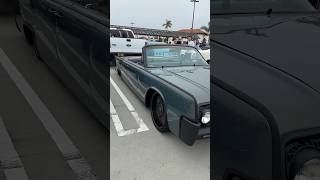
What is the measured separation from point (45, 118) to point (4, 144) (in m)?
0.14

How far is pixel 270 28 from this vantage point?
109 cm

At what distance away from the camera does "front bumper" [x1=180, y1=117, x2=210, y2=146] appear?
0.98m

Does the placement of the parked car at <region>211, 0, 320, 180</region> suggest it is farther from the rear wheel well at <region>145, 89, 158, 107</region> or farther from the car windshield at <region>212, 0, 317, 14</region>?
the rear wheel well at <region>145, 89, 158, 107</region>

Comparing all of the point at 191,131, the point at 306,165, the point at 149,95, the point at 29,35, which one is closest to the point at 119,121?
the point at 149,95

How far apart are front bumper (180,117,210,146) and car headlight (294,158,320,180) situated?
279 millimetres

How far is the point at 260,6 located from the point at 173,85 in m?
0.40

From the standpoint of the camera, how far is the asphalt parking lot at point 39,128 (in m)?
1.08

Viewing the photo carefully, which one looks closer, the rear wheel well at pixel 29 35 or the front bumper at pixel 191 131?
the front bumper at pixel 191 131

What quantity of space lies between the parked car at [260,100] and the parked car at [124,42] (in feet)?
0.75

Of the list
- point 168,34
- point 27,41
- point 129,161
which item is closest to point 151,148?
point 129,161

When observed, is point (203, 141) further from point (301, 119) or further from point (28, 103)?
point (28, 103)

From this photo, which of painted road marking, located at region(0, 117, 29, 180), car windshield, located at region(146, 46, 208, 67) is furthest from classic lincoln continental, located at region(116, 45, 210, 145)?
painted road marking, located at region(0, 117, 29, 180)

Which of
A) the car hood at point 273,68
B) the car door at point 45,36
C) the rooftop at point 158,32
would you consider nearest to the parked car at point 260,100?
the car hood at point 273,68

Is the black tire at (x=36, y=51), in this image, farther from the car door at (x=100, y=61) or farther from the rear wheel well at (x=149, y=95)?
the rear wheel well at (x=149, y=95)
